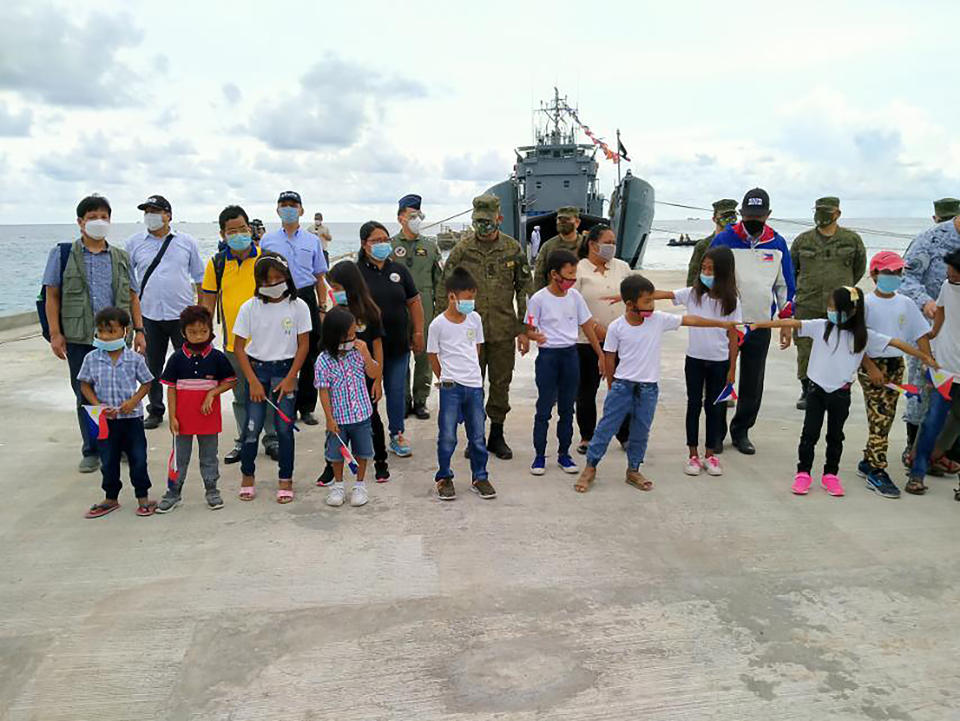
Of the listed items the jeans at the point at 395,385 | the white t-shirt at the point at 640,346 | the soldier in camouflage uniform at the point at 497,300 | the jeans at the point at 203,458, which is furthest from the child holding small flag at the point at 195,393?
the white t-shirt at the point at 640,346

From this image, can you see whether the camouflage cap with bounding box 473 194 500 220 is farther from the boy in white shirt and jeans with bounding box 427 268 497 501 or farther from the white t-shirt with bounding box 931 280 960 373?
the white t-shirt with bounding box 931 280 960 373

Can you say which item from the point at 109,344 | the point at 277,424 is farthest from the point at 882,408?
the point at 109,344

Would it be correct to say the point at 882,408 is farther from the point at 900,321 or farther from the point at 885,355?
the point at 900,321

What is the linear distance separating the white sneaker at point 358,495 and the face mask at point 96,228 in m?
2.42

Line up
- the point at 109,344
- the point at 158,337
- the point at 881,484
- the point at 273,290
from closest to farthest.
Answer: the point at 109,344 < the point at 273,290 < the point at 881,484 < the point at 158,337

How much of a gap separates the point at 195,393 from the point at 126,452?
1.73 feet

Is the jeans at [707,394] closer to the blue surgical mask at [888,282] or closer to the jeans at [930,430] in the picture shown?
the blue surgical mask at [888,282]

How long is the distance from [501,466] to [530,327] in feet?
3.27

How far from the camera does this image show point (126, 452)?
13.1 ft

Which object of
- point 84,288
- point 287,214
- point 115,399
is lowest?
point 115,399

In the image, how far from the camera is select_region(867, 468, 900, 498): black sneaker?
4.20m

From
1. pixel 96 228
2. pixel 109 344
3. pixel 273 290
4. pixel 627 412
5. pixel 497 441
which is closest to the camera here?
pixel 109 344

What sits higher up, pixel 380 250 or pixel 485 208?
pixel 485 208

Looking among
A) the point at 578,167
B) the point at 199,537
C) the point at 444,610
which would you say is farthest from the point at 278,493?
the point at 578,167
